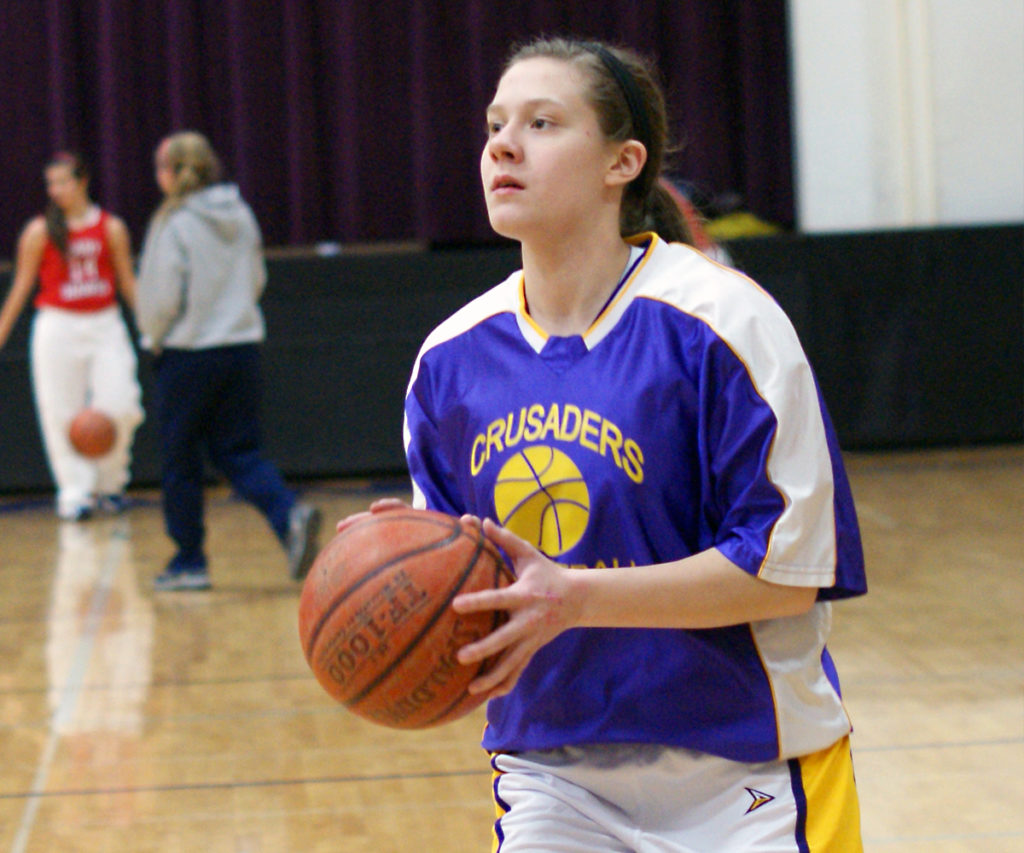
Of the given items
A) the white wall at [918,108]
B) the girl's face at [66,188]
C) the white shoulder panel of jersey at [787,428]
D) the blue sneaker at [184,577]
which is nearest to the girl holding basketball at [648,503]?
the white shoulder panel of jersey at [787,428]

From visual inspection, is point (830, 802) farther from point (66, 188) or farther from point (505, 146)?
point (66, 188)

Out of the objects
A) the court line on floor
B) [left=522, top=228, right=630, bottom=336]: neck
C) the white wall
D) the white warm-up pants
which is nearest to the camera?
[left=522, top=228, right=630, bottom=336]: neck

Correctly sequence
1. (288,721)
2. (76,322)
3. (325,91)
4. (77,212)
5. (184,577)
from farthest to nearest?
(325,91) < (76,322) < (77,212) < (184,577) < (288,721)

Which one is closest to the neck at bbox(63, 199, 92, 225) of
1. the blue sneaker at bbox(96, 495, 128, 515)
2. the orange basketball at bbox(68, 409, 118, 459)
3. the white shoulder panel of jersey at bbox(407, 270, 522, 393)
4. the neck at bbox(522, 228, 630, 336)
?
the orange basketball at bbox(68, 409, 118, 459)

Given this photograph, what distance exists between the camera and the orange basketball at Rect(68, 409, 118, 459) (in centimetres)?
656

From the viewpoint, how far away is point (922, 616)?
15.4 ft

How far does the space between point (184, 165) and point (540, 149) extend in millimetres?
3821

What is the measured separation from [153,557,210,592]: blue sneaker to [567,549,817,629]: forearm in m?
4.11

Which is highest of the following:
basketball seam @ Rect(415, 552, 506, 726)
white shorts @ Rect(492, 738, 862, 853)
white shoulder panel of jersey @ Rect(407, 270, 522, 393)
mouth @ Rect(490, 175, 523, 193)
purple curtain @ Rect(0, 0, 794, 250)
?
purple curtain @ Rect(0, 0, 794, 250)

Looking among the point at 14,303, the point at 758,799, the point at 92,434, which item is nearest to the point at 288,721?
the point at 758,799

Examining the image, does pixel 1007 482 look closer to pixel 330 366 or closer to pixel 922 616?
pixel 922 616

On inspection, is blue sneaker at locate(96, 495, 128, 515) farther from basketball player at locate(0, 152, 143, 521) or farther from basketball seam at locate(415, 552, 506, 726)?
basketball seam at locate(415, 552, 506, 726)

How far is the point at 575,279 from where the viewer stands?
182cm

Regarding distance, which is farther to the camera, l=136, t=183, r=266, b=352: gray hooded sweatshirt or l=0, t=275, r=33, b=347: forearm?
l=0, t=275, r=33, b=347: forearm
